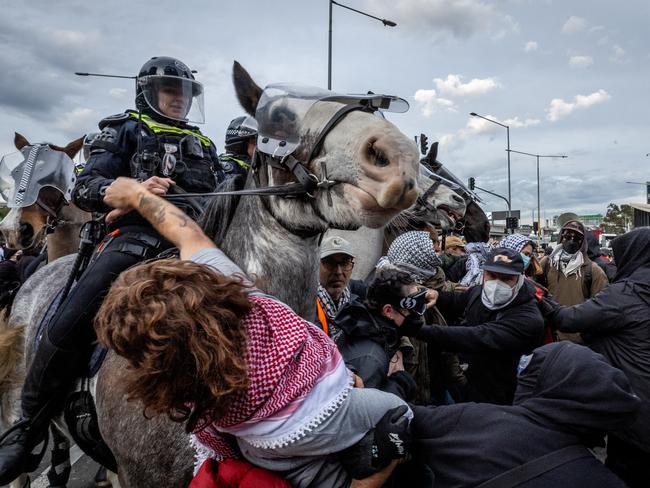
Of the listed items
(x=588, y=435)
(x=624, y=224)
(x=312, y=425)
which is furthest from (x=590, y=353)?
(x=624, y=224)

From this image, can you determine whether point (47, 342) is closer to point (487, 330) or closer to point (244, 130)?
point (244, 130)

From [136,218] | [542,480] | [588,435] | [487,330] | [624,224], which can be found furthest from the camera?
[624,224]

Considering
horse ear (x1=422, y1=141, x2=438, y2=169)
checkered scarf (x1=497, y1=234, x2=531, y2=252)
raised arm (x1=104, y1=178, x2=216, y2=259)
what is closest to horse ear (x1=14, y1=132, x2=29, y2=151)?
raised arm (x1=104, y1=178, x2=216, y2=259)

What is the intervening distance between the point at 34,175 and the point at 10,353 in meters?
1.46

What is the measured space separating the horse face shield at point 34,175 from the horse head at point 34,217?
0.10ft

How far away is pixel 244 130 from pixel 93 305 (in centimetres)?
151

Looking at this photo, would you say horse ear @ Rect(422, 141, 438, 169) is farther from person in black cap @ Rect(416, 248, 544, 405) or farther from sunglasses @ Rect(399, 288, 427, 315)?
sunglasses @ Rect(399, 288, 427, 315)

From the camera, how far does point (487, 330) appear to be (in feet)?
12.4

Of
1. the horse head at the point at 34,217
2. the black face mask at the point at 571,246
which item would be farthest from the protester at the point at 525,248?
the horse head at the point at 34,217

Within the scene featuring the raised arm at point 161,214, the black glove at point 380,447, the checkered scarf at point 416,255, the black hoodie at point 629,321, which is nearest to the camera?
the black glove at point 380,447

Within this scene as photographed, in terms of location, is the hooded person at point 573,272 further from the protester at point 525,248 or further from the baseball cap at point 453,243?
the baseball cap at point 453,243

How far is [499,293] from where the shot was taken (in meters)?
3.96

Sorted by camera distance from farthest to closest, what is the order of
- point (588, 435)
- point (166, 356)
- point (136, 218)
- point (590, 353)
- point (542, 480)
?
1. point (136, 218)
2. point (590, 353)
3. point (588, 435)
4. point (542, 480)
5. point (166, 356)

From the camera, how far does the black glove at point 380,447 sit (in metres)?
1.46
